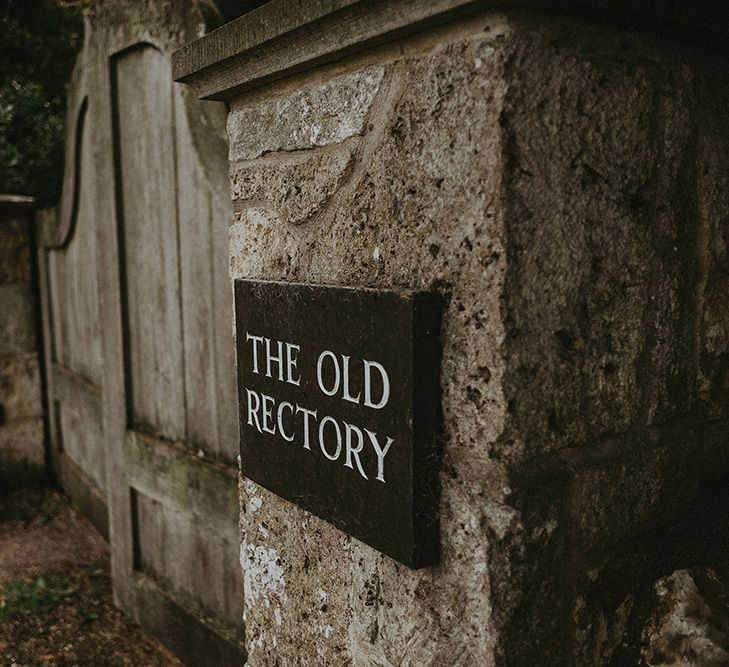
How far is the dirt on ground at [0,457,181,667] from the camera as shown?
2605 millimetres

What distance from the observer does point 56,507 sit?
4082 millimetres

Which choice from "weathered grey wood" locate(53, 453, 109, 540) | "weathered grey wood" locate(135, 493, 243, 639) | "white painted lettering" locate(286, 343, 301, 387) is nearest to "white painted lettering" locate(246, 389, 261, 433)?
"white painted lettering" locate(286, 343, 301, 387)

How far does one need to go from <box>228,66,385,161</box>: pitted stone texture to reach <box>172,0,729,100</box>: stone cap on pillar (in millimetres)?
40

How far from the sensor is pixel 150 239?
8.15 feet

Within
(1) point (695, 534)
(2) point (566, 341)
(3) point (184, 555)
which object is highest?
(2) point (566, 341)

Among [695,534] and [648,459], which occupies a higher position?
[648,459]

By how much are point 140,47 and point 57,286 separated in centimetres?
210

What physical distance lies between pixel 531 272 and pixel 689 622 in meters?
0.50

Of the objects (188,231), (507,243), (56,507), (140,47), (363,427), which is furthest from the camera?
(56,507)

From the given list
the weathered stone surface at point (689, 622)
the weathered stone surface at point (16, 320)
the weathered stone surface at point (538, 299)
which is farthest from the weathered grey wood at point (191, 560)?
the weathered stone surface at point (16, 320)

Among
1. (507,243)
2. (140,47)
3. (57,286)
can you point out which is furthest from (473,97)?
(57,286)

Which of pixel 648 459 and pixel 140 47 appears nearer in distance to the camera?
pixel 648 459

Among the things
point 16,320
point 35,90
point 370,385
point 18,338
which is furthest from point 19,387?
point 370,385

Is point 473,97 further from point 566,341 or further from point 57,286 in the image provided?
point 57,286
